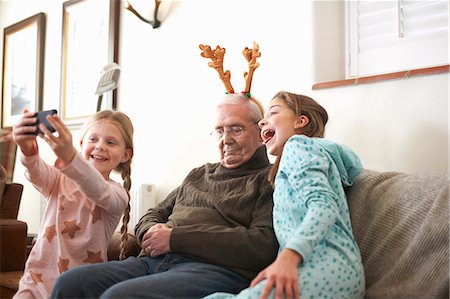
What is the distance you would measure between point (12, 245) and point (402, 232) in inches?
64.2

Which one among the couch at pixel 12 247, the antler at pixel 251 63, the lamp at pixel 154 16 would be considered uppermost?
the lamp at pixel 154 16

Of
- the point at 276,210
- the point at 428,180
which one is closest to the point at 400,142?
the point at 428,180

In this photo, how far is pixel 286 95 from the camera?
1.70m

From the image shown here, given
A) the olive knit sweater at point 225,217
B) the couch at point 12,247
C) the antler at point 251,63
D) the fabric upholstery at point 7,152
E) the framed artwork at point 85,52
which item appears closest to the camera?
the olive knit sweater at point 225,217

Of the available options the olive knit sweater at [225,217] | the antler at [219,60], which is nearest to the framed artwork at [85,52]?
the antler at [219,60]

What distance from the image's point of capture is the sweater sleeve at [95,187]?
4.92 ft

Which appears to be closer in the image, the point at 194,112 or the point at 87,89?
the point at 194,112

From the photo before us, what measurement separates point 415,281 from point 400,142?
0.71 meters

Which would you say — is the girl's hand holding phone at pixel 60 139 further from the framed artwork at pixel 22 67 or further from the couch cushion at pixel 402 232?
the framed artwork at pixel 22 67

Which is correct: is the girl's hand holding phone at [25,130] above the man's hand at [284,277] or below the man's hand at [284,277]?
above

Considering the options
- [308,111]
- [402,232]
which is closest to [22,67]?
[308,111]

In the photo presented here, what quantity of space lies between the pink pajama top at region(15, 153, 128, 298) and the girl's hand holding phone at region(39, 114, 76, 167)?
135 millimetres

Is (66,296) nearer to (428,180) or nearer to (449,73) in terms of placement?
(428,180)

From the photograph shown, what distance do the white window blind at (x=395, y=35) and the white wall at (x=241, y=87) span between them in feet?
0.30
